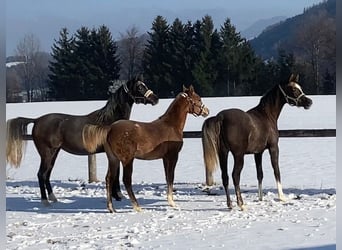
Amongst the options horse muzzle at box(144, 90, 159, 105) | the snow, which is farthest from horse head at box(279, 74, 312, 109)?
horse muzzle at box(144, 90, 159, 105)

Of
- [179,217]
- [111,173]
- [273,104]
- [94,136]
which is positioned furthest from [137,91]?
[179,217]

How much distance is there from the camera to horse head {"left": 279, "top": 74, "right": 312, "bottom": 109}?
5.61 m

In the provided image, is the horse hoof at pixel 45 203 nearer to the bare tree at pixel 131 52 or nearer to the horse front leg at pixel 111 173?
the horse front leg at pixel 111 173

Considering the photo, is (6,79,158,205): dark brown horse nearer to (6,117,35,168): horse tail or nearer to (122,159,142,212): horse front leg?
(6,117,35,168): horse tail

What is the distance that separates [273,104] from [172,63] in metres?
26.0

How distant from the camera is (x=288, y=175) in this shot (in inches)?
342

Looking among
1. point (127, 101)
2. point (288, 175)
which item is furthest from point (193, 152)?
point (127, 101)

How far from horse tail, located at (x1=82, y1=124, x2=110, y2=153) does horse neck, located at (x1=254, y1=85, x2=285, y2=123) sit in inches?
65.5

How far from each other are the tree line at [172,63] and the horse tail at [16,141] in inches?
835

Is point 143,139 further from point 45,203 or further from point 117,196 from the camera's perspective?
point 45,203

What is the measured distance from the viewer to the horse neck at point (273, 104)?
5680mm

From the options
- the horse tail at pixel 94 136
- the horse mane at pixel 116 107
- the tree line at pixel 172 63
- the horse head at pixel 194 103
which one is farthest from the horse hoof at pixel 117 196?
the tree line at pixel 172 63

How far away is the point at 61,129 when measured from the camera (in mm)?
5859

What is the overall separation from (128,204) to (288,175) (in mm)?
3734
